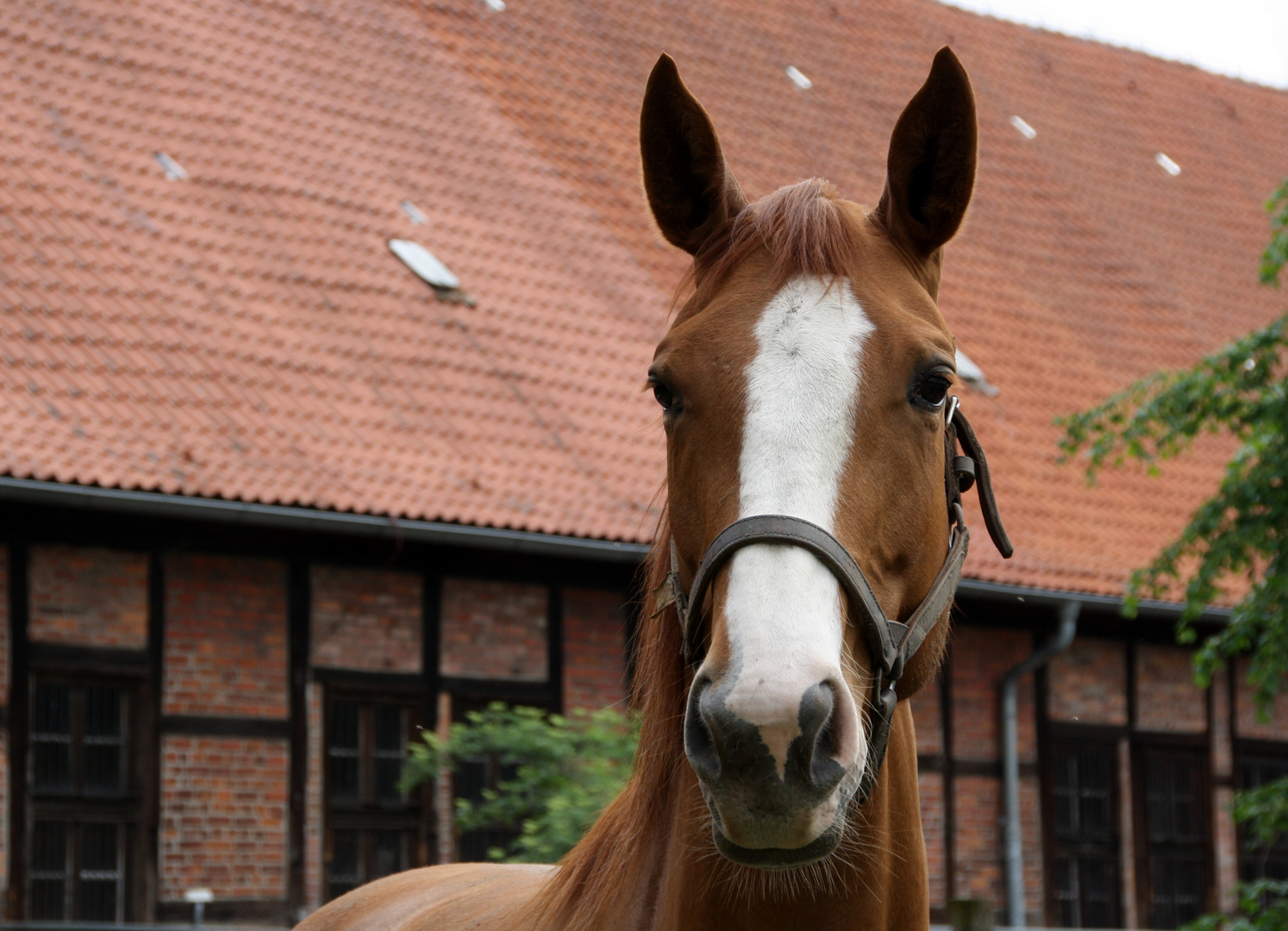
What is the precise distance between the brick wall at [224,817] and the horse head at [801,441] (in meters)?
6.98

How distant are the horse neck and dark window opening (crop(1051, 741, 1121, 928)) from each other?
1059 cm

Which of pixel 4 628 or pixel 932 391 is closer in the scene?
pixel 932 391

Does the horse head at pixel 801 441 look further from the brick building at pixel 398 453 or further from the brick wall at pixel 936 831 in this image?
the brick wall at pixel 936 831

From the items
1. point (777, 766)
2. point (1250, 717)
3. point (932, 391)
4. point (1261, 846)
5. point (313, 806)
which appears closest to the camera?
point (777, 766)

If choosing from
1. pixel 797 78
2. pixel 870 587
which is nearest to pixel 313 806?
pixel 870 587

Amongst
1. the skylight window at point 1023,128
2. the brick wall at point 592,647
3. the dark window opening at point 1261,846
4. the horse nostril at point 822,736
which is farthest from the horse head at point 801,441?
the skylight window at point 1023,128

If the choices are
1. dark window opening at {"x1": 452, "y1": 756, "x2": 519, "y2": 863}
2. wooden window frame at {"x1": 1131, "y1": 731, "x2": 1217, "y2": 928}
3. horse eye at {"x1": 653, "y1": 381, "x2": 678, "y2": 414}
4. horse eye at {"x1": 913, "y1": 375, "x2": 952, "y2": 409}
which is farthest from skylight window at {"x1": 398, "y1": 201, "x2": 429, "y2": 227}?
horse eye at {"x1": 913, "y1": 375, "x2": 952, "y2": 409}

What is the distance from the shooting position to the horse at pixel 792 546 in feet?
6.29

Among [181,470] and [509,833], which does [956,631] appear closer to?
[509,833]

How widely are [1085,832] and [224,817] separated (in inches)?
273

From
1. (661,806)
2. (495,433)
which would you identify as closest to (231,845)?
(495,433)

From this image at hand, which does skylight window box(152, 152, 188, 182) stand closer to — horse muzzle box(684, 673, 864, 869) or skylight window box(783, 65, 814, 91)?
skylight window box(783, 65, 814, 91)

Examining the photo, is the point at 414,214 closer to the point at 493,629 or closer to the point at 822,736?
the point at 493,629

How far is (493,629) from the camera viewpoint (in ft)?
32.9
